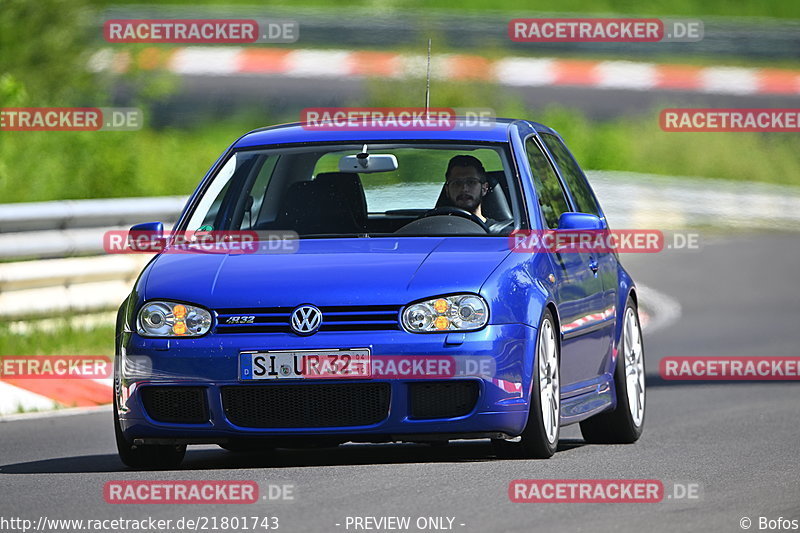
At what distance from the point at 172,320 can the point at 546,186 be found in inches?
90.7

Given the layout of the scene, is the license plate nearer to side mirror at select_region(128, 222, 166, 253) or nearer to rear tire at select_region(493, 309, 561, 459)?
rear tire at select_region(493, 309, 561, 459)

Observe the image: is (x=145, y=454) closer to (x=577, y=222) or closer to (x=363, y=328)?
(x=363, y=328)

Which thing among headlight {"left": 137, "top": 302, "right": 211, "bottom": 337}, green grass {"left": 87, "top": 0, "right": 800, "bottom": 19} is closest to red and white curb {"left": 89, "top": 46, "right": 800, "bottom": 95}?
green grass {"left": 87, "top": 0, "right": 800, "bottom": 19}

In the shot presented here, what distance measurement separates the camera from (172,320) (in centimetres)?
838

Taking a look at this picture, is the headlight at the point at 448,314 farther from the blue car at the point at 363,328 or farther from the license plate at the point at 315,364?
the license plate at the point at 315,364

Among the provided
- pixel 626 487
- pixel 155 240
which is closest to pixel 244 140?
pixel 155 240

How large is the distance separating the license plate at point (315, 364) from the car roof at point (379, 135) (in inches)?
68.8

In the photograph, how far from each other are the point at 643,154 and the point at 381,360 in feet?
89.1

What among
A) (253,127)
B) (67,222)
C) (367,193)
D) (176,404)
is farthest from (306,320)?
(253,127)

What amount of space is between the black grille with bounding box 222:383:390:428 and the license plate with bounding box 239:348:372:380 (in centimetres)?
6

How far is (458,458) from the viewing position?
9062mm

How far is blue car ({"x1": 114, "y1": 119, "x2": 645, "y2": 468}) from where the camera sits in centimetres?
818

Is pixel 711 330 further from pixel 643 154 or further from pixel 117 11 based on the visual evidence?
pixel 117 11

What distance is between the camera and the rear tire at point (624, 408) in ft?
33.3
